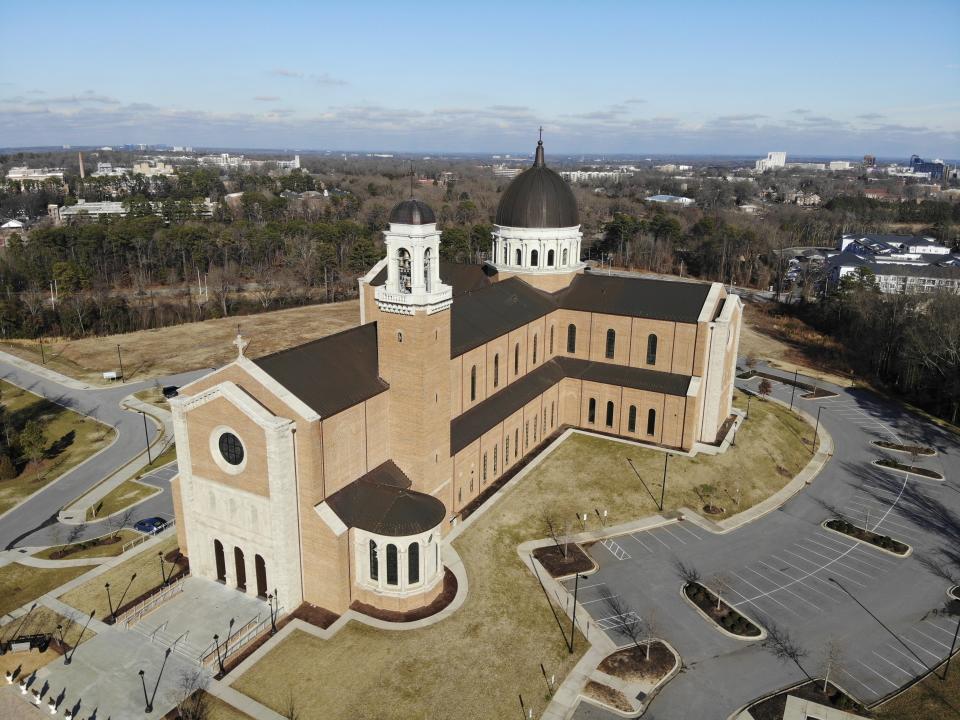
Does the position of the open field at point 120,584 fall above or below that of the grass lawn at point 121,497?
above

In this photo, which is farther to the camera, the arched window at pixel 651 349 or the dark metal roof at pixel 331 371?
the arched window at pixel 651 349

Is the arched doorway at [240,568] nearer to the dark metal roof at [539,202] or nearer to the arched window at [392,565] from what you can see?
the arched window at [392,565]

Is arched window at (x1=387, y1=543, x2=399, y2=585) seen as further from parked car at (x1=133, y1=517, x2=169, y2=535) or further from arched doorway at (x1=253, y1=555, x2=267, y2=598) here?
parked car at (x1=133, y1=517, x2=169, y2=535)

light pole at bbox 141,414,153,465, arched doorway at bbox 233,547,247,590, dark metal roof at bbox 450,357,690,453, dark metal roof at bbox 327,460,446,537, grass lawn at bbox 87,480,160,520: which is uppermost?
dark metal roof at bbox 450,357,690,453

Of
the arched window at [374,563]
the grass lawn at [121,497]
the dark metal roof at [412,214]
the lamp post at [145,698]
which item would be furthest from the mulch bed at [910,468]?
the grass lawn at [121,497]

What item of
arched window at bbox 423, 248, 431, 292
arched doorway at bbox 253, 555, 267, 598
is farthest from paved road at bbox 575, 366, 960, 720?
arched window at bbox 423, 248, 431, 292

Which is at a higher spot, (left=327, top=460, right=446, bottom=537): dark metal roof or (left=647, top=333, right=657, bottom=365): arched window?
(left=647, top=333, right=657, bottom=365): arched window
